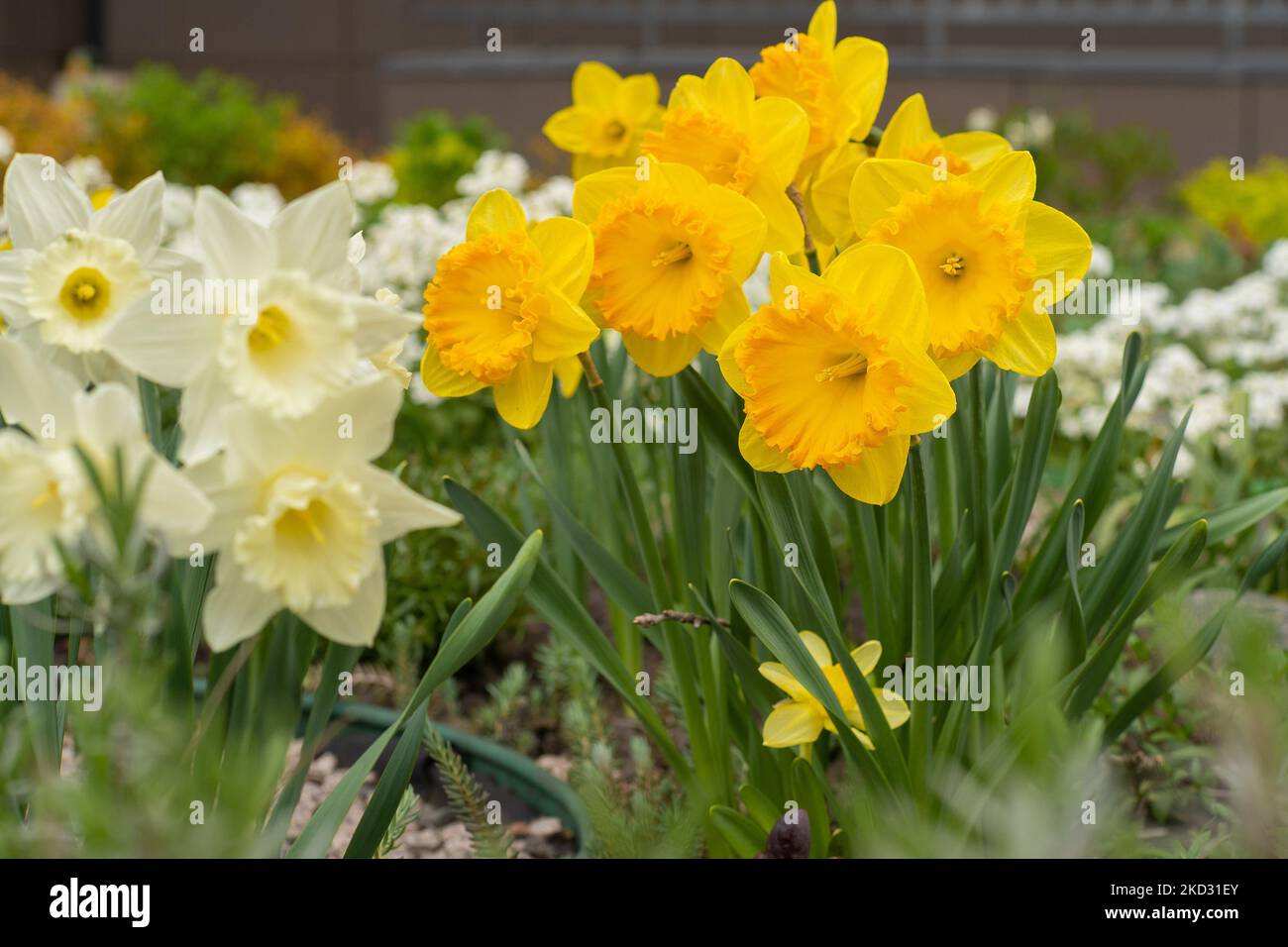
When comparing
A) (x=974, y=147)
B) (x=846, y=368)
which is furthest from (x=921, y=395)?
(x=974, y=147)

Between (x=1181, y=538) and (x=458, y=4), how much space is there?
9.35m

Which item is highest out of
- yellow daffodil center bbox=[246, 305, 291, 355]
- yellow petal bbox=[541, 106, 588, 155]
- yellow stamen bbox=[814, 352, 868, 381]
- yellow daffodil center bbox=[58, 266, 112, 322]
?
yellow petal bbox=[541, 106, 588, 155]

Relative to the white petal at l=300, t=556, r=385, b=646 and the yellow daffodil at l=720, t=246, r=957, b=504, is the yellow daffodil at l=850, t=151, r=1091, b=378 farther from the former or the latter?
the white petal at l=300, t=556, r=385, b=646

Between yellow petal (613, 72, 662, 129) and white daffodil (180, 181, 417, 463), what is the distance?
805 mm

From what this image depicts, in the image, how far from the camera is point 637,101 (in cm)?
162

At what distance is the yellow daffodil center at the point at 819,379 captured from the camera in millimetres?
1027

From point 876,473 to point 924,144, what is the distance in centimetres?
41

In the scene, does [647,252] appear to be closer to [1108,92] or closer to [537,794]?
[537,794]

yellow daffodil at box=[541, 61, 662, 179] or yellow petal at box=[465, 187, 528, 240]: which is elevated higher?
yellow daffodil at box=[541, 61, 662, 179]

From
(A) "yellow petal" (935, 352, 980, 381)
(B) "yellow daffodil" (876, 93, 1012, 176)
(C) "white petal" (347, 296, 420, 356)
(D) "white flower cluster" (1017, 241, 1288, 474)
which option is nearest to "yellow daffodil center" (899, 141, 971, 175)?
(B) "yellow daffodil" (876, 93, 1012, 176)

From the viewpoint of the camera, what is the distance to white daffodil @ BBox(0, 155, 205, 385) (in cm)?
81

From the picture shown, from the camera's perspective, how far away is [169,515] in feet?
2.39

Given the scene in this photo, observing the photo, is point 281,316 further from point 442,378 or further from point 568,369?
point 568,369
